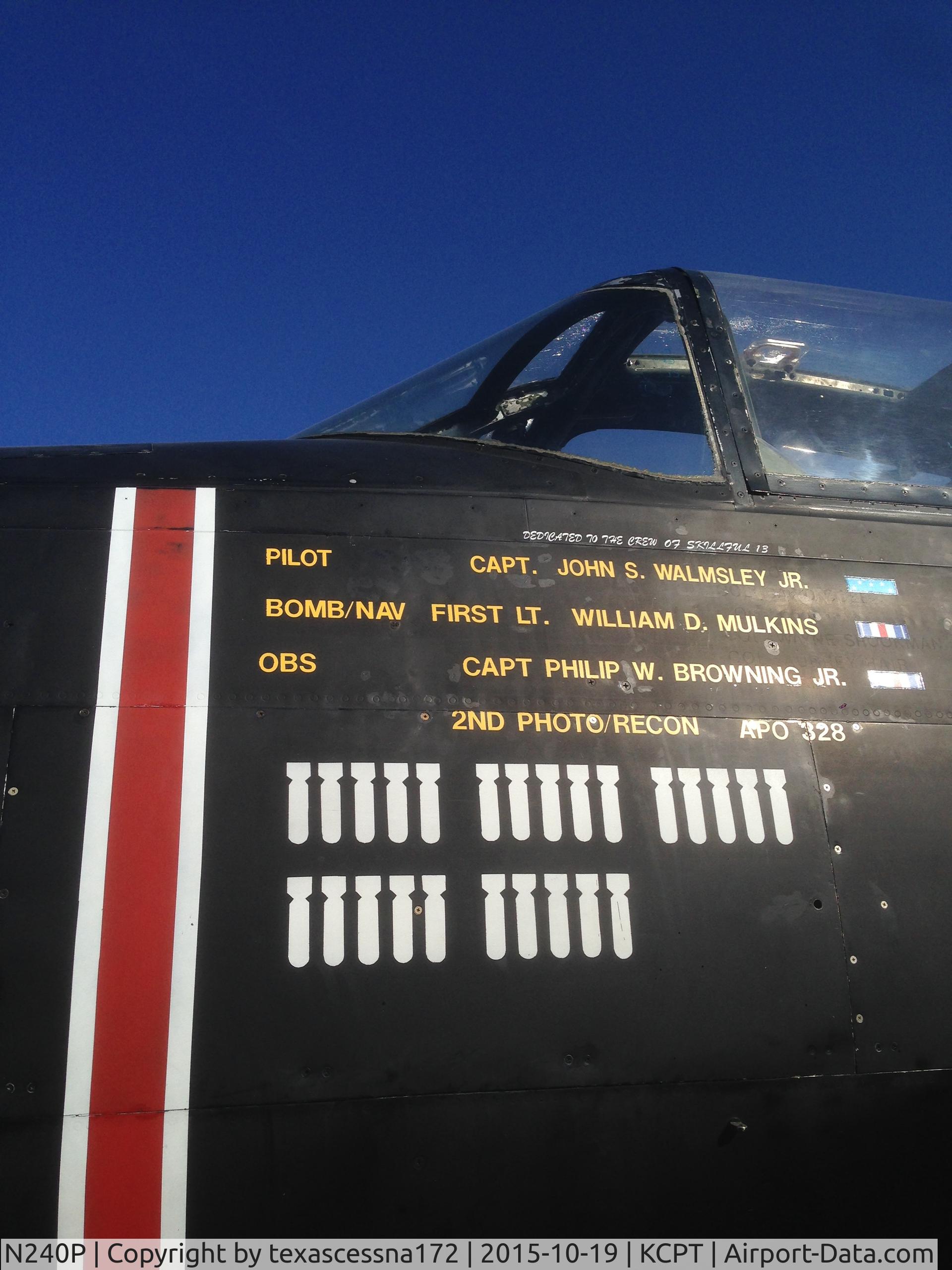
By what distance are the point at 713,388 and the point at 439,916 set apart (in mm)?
2346

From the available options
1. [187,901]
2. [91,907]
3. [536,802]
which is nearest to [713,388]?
[536,802]

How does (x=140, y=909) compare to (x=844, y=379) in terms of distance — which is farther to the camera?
(x=844, y=379)

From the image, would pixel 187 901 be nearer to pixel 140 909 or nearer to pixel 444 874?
pixel 140 909

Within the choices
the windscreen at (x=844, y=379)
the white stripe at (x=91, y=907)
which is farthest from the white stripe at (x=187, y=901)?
the windscreen at (x=844, y=379)

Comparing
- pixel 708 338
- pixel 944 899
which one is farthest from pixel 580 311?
pixel 944 899

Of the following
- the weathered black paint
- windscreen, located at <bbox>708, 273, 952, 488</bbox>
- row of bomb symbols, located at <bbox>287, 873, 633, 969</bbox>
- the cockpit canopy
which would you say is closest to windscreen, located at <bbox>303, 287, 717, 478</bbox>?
the cockpit canopy

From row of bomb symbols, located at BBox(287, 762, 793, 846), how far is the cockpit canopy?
1242 millimetres

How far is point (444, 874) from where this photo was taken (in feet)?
8.37

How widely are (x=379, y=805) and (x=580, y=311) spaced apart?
2.79 metres

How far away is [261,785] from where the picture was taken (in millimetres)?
2590

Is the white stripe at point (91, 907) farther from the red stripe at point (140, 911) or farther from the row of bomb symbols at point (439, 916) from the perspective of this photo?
the row of bomb symbols at point (439, 916)

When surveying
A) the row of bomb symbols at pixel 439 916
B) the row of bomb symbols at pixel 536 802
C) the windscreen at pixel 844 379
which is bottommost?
the row of bomb symbols at pixel 439 916

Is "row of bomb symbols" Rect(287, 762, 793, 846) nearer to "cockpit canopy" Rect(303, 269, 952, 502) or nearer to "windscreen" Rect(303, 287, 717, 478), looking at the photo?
"cockpit canopy" Rect(303, 269, 952, 502)

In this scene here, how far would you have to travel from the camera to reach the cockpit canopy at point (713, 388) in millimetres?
3639
